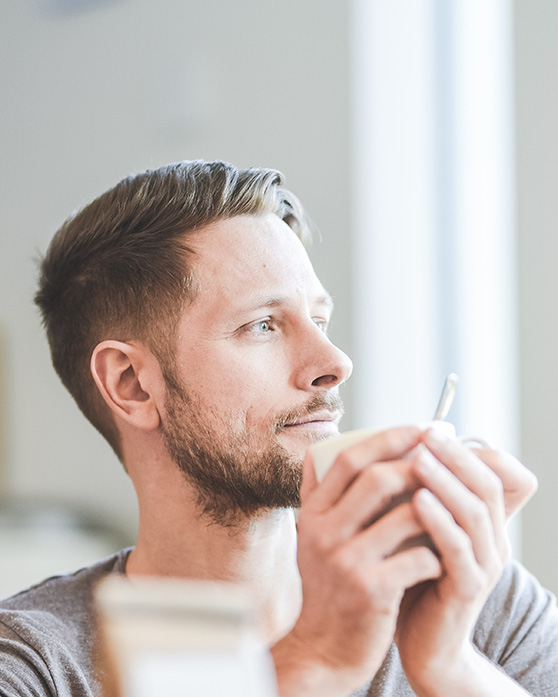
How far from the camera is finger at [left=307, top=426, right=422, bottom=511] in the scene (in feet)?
1.96

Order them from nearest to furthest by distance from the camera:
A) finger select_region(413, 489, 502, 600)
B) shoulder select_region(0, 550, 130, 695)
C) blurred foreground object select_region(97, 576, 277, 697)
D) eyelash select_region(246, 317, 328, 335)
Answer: blurred foreground object select_region(97, 576, 277, 697) < finger select_region(413, 489, 502, 600) < shoulder select_region(0, 550, 130, 695) < eyelash select_region(246, 317, 328, 335)

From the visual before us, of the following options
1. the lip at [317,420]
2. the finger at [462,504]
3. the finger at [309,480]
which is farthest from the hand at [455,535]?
the lip at [317,420]

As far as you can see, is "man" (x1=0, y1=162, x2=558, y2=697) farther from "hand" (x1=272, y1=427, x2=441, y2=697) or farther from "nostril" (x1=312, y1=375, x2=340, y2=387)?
"hand" (x1=272, y1=427, x2=441, y2=697)

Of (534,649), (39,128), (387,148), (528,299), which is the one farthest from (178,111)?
(534,649)

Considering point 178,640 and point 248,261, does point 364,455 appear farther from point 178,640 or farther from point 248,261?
point 248,261

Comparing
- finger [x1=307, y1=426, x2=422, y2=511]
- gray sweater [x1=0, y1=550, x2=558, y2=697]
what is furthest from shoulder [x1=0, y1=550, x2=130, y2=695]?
finger [x1=307, y1=426, x2=422, y2=511]

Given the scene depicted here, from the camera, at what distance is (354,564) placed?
0.58m

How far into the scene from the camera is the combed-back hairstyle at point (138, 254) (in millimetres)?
1086

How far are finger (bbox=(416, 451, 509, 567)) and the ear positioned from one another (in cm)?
56

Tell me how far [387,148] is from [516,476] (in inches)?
61.1

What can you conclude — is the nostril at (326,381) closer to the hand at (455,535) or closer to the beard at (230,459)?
the beard at (230,459)

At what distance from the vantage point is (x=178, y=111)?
2.11 m

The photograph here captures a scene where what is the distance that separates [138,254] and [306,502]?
575 millimetres

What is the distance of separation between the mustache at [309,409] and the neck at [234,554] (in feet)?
0.44
